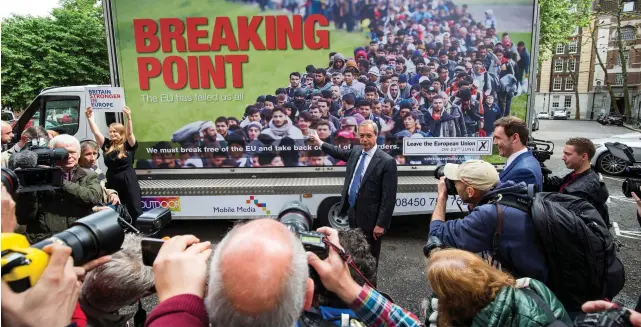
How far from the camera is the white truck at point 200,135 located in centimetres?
478

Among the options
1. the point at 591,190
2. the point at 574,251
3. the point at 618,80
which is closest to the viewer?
the point at 574,251

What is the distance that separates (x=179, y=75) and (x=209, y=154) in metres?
1.08

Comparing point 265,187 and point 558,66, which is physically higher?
point 558,66

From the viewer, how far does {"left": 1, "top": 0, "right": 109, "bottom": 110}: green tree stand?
701 inches

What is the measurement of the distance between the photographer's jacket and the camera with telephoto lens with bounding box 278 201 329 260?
204 cm

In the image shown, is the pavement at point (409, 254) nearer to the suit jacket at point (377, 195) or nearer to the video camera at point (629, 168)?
the suit jacket at point (377, 195)

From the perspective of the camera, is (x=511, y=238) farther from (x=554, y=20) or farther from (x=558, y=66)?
(x=558, y=66)

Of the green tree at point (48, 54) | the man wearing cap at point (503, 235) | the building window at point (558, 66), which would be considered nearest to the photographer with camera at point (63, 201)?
the man wearing cap at point (503, 235)

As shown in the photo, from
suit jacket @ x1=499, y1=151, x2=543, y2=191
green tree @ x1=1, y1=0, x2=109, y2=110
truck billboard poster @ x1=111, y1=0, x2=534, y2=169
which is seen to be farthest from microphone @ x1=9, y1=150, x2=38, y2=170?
green tree @ x1=1, y1=0, x2=109, y2=110

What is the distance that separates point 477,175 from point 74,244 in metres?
2.00

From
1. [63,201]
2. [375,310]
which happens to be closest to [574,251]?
[375,310]

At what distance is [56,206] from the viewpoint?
2.82m

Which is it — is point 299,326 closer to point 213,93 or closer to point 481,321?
point 481,321

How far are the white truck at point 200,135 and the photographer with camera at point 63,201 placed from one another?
1.91 metres
